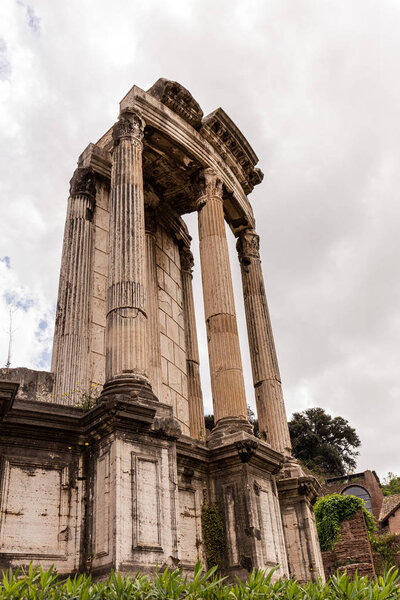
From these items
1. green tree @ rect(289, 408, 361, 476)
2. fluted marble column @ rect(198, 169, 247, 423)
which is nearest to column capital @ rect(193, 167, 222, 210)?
fluted marble column @ rect(198, 169, 247, 423)

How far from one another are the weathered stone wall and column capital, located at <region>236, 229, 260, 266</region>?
7.44ft

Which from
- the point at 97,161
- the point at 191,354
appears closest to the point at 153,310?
the point at 191,354

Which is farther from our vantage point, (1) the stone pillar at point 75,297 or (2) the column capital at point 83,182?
(2) the column capital at point 83,182

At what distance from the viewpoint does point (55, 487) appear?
28.9 feet

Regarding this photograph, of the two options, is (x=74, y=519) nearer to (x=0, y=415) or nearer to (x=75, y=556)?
(x=75, y=556)

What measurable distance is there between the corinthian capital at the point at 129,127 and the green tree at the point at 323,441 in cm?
5932

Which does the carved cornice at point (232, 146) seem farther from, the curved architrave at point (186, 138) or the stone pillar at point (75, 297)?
the stone pillar at point (75, 297)

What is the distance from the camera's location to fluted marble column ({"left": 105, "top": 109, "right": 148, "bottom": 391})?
10.2 metres

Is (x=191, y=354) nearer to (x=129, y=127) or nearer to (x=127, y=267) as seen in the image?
(x=127, y=267)

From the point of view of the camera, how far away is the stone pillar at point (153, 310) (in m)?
14.6

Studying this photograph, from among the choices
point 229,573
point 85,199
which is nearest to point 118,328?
point 229,573

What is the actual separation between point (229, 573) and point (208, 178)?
32.8 feet

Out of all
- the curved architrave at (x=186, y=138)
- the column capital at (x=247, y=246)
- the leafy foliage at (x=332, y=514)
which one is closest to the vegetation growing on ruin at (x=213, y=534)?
the column capital at (x=247, y=246)

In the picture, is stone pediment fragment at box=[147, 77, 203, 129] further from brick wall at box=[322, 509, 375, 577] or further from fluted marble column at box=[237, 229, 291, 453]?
brick wall at box=[322, 509, 375, 577]
